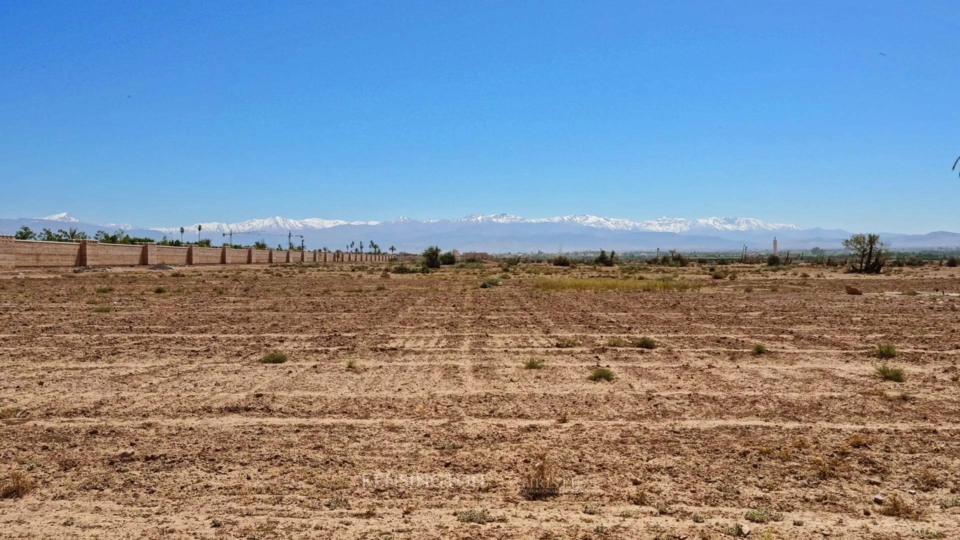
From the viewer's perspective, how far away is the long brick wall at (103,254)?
166 ft

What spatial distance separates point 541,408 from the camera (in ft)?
31.9

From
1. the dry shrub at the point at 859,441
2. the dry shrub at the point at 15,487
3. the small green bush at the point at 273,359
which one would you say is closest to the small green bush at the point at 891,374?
the dry shrub at the point at 859,441

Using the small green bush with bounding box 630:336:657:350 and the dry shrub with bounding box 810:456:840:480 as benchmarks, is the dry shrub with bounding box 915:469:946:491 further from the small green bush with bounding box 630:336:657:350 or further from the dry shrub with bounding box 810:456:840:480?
the small green bush with bounding box 630:336:657:350

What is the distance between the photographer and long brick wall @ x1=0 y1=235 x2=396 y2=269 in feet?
166

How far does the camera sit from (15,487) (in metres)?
6.37

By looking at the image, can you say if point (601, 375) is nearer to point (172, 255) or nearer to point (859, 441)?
point (859, 441)

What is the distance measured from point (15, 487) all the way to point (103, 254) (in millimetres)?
62864

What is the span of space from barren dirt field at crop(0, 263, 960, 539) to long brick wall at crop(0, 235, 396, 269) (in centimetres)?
3948

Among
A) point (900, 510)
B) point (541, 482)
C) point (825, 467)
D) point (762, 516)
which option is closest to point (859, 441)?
point (825, 467)

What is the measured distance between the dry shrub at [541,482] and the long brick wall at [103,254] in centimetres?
5394

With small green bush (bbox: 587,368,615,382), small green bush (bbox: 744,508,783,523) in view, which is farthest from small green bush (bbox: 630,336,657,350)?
small green bush (bbox: 744,508,783,523)

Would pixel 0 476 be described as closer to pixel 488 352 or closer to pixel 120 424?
→ pixel 120 424

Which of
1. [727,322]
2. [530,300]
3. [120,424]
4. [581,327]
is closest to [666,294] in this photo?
[530,300]

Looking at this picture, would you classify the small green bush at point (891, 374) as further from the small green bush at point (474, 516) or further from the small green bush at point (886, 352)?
the small green bush at point (474, 516)
